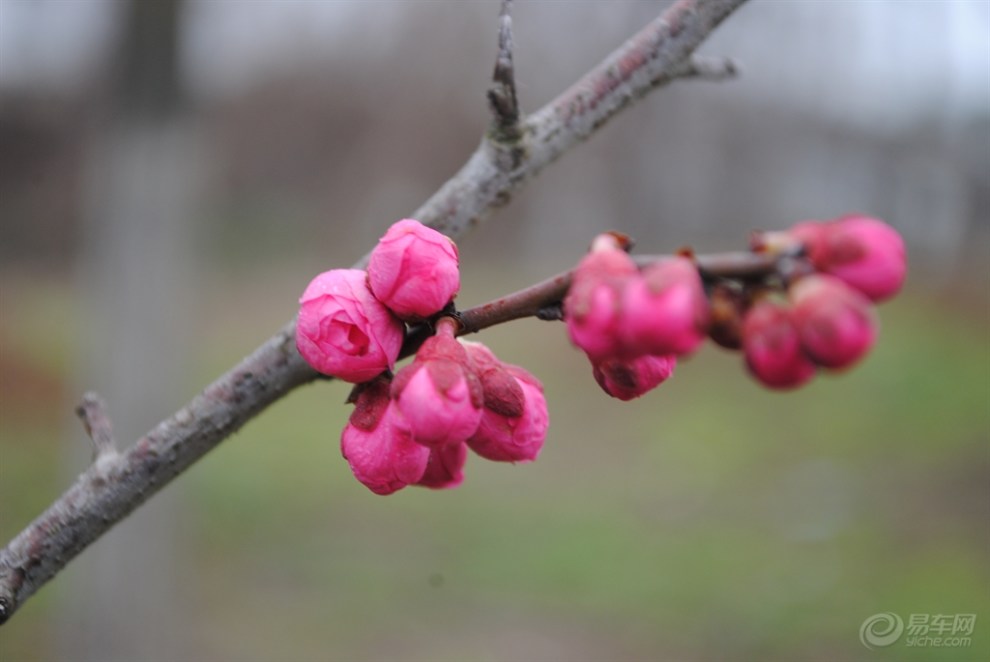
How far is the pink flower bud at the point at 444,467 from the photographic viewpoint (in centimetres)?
107

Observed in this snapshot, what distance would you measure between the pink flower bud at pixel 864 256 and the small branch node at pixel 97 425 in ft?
3.47

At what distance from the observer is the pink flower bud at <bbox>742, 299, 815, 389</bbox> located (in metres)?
0.68

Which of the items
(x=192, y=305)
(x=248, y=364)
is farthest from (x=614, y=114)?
(x=192, y=305)

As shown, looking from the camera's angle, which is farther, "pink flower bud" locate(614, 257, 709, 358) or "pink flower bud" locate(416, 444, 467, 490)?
"pink flower bud" locate(416, 444, 467, 490)

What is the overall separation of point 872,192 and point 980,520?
59.2 ft

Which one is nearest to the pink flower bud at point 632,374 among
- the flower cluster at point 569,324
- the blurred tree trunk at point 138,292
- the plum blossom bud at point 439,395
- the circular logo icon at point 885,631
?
the flower cluster at point 569,324

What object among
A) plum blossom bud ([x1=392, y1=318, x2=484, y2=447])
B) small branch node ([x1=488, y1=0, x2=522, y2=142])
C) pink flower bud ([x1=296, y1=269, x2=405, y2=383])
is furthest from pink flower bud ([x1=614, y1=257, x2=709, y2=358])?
small branch node ([x1=488, y1=0, x2=522, y2=142])

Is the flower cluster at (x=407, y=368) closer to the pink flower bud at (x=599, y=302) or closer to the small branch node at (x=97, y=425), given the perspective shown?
the pink flower bud at (x=599, y=302)

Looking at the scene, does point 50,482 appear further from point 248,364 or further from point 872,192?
point 872,192

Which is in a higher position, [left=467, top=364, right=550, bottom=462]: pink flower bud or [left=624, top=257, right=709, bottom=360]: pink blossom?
[left=467, top=364, right=550, bottom=462]: pink flower bud

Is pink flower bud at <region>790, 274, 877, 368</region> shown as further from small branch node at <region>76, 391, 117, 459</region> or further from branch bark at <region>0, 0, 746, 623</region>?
small branch node at <region>76, 391, 117, 459</region>

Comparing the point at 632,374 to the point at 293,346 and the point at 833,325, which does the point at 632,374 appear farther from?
the point at 293,346

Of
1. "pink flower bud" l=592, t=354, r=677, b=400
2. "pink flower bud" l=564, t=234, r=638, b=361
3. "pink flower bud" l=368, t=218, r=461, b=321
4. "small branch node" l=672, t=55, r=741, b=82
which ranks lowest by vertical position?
"pink flower bud" l=564, t=234, r=638, b=361

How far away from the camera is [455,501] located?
270 inches
